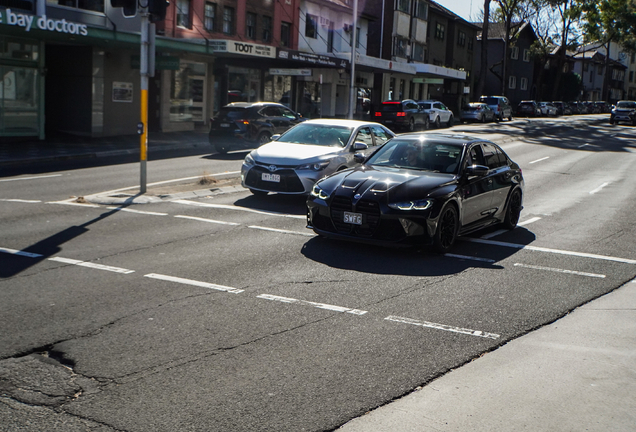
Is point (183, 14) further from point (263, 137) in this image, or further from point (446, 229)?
point (446, 229)

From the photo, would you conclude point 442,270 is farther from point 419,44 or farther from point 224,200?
point 419,44

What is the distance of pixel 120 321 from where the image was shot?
5945mm

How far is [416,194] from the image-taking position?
905 cm

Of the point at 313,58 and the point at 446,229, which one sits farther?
the point at 313,58

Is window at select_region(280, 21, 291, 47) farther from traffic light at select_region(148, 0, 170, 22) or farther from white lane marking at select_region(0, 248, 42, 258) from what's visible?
white lane marking at select_region(0, 248, 42, 258)

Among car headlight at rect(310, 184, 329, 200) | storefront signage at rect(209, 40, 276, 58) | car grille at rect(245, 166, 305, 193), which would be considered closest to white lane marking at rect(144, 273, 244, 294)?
car headlight at rect(310, 184, 329, 200)

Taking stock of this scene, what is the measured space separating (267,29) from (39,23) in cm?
1907

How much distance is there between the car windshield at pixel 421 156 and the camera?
10.1 meters

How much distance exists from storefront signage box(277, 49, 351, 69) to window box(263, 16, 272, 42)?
320cm

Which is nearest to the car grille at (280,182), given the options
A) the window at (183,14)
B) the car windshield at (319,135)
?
the car windshield at (319,135)

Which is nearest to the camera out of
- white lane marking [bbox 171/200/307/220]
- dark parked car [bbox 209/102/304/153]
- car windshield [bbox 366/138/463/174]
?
car windshield [bbox 366/138/463/174]

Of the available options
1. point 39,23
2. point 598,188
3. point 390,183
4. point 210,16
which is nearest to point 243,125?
point 39,23

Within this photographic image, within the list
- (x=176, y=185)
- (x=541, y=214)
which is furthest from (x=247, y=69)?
(x=541, y=214)

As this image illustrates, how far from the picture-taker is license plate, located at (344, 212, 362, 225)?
9047 millimetres
